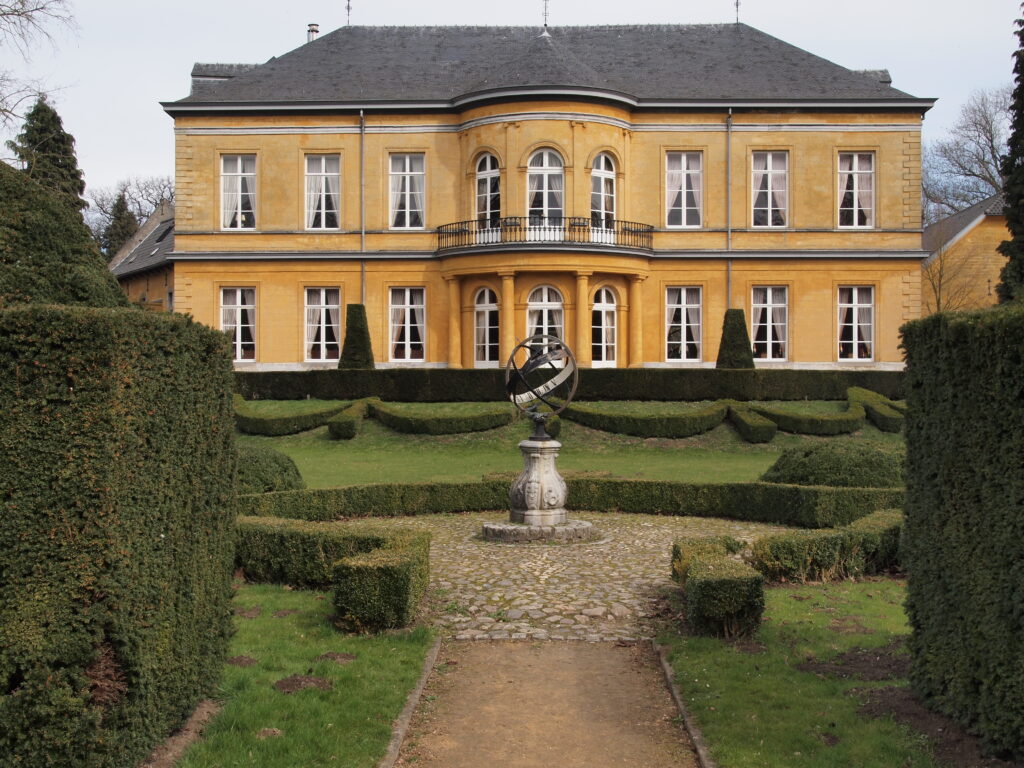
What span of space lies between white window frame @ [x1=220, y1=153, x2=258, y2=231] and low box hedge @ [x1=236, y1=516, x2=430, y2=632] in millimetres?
25639

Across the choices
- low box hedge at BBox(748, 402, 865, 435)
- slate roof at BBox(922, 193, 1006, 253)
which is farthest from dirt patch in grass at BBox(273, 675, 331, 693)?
slate roof at BBox(922, 193, 1006, 253)

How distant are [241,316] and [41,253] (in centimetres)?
2964

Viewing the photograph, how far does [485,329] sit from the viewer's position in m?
33.3

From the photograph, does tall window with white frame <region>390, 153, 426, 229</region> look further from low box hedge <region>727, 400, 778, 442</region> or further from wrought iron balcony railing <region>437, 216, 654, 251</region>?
low box hedge <region>727, 400, 778, 442</region>

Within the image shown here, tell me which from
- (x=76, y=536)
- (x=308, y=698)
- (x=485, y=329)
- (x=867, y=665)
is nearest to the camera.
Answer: (x=76, y=536)

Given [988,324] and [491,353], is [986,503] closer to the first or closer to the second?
[988,324]

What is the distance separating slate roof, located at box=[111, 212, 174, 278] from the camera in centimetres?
4350

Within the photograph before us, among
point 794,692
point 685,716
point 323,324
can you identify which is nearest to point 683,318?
point 323,324

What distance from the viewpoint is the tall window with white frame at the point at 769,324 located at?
34406mm

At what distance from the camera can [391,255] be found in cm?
3406

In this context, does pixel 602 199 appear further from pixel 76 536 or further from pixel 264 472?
pixel 76 536

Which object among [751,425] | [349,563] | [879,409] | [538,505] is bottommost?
[538,505]

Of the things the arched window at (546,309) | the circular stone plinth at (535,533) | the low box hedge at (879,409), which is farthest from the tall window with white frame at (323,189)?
the circular stone plinth at (535,533)

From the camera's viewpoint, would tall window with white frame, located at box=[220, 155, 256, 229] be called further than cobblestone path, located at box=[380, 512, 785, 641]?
Yes
